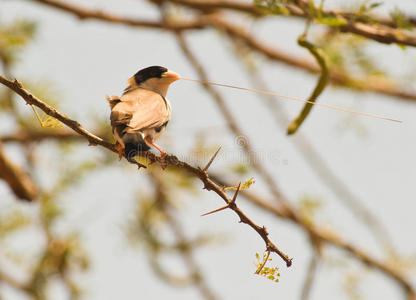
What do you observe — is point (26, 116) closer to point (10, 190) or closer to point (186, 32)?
point (10, 190)

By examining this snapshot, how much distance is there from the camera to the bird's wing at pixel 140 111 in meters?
2.27

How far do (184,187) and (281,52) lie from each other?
1602 mm

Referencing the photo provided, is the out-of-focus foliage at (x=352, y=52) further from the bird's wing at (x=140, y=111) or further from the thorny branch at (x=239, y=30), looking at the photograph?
the bird's wing at (x=140, y=111)

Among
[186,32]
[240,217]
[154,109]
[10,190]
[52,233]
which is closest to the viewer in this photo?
[240,217]

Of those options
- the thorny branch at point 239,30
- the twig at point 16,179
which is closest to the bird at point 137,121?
the twig at point 16,179

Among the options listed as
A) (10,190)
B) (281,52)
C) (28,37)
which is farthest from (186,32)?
(10,190)

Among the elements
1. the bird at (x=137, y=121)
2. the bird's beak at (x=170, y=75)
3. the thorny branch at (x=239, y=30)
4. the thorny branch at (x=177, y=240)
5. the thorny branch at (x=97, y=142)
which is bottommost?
the thorny branch at (x=177, y=240)

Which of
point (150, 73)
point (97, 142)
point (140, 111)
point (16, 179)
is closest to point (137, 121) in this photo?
point (140, 111)

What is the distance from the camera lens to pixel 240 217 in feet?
5.25

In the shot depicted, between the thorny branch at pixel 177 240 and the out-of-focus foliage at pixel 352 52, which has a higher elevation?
the out-of-focus foliage at pixel 352 52

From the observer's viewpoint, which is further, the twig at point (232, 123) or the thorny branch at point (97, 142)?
the twig at point (232, 123)

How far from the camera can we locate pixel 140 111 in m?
2.41

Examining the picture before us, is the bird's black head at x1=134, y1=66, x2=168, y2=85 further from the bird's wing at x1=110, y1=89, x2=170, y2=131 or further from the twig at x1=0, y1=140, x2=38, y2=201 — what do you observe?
the twig at x1=0, y1=140, x2=38, y2=201

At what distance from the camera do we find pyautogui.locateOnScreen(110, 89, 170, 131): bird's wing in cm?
227
